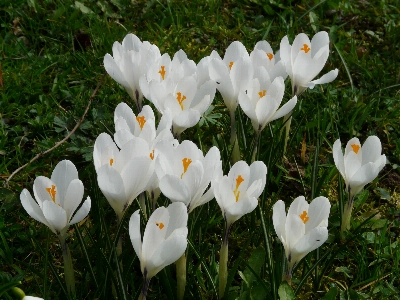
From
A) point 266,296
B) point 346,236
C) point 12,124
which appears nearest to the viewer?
point 266,296

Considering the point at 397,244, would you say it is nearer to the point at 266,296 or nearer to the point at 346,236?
the point at 346,236

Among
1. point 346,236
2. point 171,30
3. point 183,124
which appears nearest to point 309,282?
point 346,236

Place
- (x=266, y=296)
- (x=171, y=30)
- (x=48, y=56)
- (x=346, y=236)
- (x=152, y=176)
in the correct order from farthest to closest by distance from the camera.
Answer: (x=171, y=30) → (x=48, y=56) → (x=346, y=236) → (x=266, y=296) → (x=152, y=176)

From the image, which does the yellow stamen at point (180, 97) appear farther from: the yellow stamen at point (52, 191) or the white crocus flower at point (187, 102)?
the yellow stamen at point (52, 191)

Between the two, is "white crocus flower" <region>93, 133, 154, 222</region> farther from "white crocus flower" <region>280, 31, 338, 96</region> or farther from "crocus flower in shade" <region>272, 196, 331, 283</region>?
"white crocus flower" <region>280, 31, 338, 96</region>

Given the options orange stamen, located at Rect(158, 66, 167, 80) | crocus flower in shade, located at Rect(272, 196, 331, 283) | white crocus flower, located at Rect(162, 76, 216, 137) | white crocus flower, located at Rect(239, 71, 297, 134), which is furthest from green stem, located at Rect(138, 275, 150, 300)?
orange stamen, located at Rect(158, 66, 167, 80)
